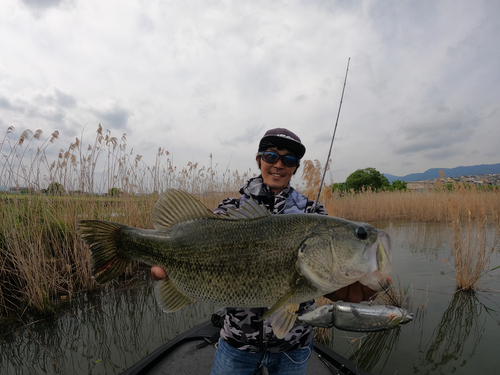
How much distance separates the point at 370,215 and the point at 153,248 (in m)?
14.3

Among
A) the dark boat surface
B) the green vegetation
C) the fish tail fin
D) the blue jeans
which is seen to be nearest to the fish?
the blue jeans

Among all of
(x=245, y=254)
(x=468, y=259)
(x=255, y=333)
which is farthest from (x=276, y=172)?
(x=468, y=259)

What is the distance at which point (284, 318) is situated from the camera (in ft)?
4.72

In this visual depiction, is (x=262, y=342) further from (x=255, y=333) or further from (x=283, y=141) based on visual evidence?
(x=283, y=141)

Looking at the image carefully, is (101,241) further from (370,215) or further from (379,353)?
(370,215)

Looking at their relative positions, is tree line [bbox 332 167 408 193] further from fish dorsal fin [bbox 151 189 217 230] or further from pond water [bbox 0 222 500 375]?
fish dorsal fin [bbox 151 189 217 230]

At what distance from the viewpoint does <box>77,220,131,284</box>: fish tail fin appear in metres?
1.63

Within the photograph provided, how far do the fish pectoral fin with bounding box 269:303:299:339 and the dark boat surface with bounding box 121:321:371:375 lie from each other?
1666 mm

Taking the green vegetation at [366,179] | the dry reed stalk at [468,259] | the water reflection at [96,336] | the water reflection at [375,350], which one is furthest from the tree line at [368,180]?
the water reflection at [96,336]

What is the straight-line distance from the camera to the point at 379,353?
3889mm

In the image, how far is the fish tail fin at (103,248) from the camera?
5.36 ft

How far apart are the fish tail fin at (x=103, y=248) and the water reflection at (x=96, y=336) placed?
2.60m

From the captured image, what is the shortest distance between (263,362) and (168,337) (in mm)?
2964

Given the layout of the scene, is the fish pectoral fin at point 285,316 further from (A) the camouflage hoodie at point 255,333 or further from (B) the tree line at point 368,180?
(B) the tree line at point 368,180
